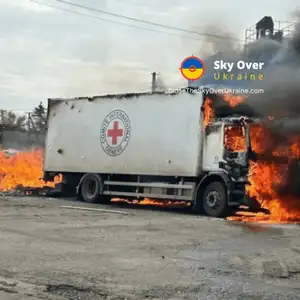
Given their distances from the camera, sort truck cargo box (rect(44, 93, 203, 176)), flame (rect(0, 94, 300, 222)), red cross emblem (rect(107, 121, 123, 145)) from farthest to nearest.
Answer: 1. red cross emblem (rect(107, 121, 123, 145))
2. truck cargo box (rect(44, 93, 203, 176))
3. flame (rect(0, 94, 300, 222))

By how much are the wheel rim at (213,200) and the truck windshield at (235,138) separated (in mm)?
1271

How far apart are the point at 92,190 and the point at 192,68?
25.2 feet

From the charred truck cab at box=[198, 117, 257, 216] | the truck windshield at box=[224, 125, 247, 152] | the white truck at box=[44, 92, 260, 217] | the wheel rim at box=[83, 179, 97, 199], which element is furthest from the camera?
the wheel rim at box=[83, 179, 97, 199]

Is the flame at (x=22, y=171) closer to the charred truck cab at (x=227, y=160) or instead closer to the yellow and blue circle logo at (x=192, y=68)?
the yellow and blue circle logo at (x=192, y=68)

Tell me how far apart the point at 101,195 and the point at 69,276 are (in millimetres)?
11878

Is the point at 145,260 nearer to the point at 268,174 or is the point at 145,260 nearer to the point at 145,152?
the point at 268,174

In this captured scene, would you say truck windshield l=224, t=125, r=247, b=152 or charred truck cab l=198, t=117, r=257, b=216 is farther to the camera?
truck windshield l=224, t=125, r=247, b=152

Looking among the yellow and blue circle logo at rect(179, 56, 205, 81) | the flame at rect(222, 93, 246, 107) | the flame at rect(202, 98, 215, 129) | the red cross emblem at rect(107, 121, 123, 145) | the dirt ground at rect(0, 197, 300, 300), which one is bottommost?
the dirt ground at rect(0, 197, 300, 300)

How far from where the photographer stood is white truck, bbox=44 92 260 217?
1479cm

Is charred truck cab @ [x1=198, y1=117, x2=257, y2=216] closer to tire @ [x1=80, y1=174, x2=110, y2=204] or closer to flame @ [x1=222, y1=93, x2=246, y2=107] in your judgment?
flame @ [x1=222, y1=93, x2=246, y2=107]

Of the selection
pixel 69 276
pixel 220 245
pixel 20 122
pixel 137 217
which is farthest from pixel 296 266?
pixel 20 122

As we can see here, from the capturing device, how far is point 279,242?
9.62 meters

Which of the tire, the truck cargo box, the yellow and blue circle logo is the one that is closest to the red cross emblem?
the truck cargo box
